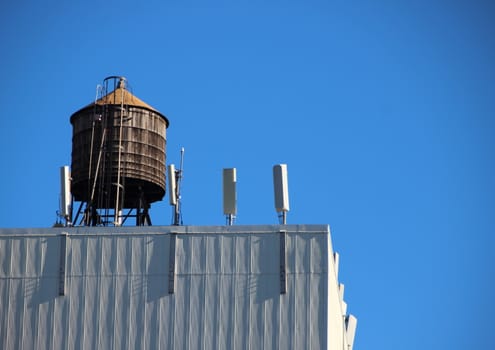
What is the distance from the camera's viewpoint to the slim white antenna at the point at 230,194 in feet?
190

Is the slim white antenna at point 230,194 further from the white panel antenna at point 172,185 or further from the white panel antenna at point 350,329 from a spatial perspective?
the white panel antenna at point 350,329

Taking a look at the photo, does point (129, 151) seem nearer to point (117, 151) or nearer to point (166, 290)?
point (117, 151)

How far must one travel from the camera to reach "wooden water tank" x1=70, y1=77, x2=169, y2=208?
208 feet

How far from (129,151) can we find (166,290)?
32.6 ft

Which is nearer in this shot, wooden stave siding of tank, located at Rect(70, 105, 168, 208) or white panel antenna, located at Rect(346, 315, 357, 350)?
wooden stave siding of tank, located at Rect(70, 105, 168, 208)

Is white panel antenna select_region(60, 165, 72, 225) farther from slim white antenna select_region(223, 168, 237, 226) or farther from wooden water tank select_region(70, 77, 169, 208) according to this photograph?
slim white antenna select_region(223, 168, 237, 226)

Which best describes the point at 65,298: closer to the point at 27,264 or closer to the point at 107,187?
the point at 27,264

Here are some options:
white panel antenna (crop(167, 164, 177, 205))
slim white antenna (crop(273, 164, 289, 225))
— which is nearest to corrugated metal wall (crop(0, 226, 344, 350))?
slim white antenna (crop(273, 164, 289, 225))

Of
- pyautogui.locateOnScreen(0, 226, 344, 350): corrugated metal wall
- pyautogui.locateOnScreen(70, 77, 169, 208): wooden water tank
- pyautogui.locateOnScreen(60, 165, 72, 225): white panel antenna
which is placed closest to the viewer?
pyautogui.locateOnScreen(0, 226, 344, 350): corrugated metal wall

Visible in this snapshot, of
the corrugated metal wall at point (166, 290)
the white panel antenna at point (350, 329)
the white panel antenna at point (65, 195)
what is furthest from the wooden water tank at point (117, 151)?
the white panel antenna at point (350, 329)

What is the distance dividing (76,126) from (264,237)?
13.2 m

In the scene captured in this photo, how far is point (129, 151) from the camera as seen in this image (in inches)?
2515

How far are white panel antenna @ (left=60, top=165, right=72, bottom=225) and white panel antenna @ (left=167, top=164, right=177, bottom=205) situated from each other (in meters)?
4.25

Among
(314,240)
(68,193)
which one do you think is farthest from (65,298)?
(314,240)
